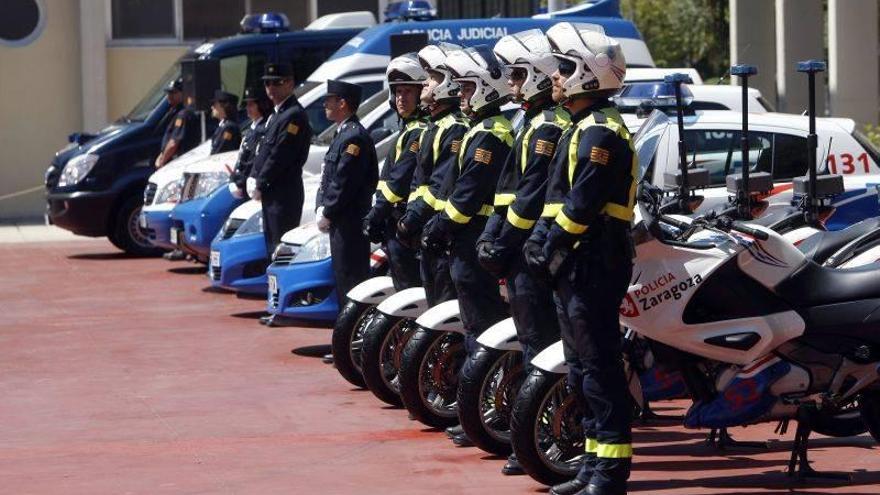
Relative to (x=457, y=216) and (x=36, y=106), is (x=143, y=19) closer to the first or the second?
(x=36, y=106)

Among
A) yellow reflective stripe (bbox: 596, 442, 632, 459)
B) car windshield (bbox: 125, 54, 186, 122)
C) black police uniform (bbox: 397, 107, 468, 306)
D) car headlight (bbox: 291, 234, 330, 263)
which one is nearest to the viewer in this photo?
yellow reflective stripe (bbox: 596, 442, 632, 459)

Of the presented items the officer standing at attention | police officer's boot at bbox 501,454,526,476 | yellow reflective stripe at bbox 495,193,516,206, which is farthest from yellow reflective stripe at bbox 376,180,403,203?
the officer standing at attention

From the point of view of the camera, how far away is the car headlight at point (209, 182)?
16.8 metres

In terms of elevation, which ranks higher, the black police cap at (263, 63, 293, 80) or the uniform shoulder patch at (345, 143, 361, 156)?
the black police cap at (263, 63, 293, 80)

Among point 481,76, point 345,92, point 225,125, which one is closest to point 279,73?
point 345,92

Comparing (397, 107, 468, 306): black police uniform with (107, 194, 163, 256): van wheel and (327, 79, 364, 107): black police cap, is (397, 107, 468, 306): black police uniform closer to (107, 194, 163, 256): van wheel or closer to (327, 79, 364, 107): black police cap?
(327, 79, 364, 107): black police cap

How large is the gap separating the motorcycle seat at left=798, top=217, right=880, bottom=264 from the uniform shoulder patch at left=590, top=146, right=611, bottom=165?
6.82ft

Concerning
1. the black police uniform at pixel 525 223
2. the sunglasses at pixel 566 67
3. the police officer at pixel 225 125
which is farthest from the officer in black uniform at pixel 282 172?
the sunglasses at pixel 566 67

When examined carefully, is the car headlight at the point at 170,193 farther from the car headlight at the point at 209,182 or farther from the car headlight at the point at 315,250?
the car headlight at the point at 315,250

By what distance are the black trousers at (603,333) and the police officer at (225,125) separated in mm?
10606

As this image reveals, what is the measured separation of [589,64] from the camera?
778 cm

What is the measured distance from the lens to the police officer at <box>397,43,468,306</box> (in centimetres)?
957

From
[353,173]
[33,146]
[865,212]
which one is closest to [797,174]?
[865,212]

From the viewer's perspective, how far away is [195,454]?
9.35 m
